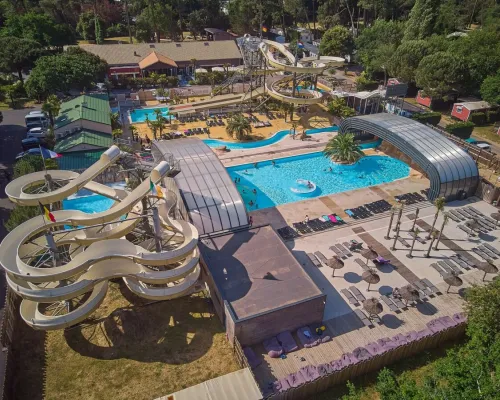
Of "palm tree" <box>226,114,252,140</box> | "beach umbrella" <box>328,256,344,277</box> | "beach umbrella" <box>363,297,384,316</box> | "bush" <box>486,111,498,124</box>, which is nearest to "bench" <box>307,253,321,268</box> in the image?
"beach umbrella" <box>328,256,344,277</box>

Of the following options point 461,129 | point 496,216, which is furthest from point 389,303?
point 461,129

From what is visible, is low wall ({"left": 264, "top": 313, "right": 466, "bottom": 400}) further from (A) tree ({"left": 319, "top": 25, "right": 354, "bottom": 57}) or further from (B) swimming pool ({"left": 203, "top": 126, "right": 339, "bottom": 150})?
(A) tree ({"left": 319, "top": 25, "right": 354, "bottom": 57})

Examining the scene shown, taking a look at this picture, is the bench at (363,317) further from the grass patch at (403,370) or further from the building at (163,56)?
the building at (163,56)

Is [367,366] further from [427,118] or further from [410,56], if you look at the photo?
[410,56]

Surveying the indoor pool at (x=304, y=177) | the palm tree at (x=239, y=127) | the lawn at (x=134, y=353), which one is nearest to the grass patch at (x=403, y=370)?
the lawn at (x=134, y=353)

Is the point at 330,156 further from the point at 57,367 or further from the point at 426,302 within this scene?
the point at 57,367

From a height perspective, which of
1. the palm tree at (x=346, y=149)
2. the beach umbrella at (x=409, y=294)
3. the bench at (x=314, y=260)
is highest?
the palm tree at (x=346, y=149)

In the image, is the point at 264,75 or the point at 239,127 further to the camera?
the point at 264,75
